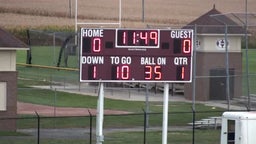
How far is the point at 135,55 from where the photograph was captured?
23406 mm

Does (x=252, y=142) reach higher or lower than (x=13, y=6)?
lower

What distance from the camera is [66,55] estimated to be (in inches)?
2389

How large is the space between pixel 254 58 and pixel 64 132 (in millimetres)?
39504

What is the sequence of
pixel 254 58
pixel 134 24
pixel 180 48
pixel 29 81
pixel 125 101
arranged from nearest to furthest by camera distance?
pixel 180 48 → pixel 125 101 → pixel 29 81 → pixel 254 58 → pixel 134 24

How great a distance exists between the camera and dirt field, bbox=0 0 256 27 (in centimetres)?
8644

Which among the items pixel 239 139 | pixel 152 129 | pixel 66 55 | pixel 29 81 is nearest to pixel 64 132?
pixel 152 129

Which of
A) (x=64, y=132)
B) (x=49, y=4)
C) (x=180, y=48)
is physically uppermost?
(x=49, y=4)

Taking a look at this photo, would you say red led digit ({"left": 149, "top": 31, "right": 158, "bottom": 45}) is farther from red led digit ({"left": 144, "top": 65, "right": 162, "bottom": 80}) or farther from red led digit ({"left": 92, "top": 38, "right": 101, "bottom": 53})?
red led digit ({"left": 92, "top": 38, "right": 101, "bottom": 53})

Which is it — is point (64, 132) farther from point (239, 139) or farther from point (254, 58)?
point (254, 58)

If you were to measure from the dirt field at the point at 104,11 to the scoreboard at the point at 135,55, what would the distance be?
58803 millimetres

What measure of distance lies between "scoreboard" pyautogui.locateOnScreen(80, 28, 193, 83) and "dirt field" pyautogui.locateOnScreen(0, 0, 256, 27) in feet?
193

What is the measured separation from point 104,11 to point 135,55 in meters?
69.8

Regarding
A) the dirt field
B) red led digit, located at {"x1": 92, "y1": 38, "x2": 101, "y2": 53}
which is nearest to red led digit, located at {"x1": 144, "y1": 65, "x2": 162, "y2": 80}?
red led digit, located at {"x1": 92, "y1": 38, "x2": 101, "y2": 53}

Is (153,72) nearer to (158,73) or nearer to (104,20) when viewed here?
(158,73)
